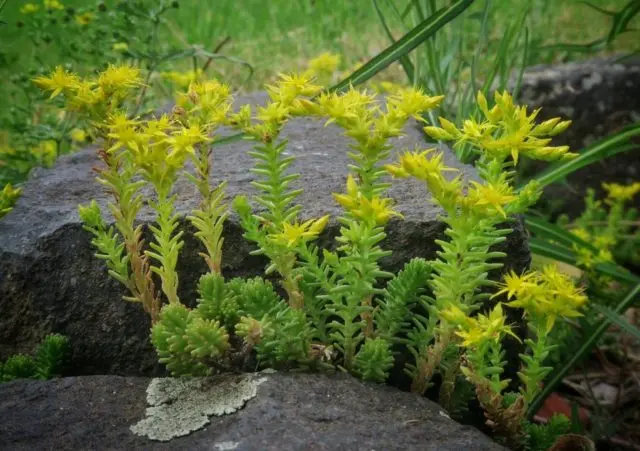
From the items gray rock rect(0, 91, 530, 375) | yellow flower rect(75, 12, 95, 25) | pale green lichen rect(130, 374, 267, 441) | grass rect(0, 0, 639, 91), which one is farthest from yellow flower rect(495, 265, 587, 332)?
grass rect(0, 0, 639, 91)

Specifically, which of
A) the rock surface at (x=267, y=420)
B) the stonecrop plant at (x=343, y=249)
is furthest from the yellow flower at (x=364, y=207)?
the rock surface at (x=267, y=420)

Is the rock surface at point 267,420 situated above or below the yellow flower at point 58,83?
below

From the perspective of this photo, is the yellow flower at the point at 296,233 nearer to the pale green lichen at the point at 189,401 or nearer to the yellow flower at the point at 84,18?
the pale green lichen at the point at 189,401

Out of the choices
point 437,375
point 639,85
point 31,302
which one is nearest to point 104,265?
point 31,302

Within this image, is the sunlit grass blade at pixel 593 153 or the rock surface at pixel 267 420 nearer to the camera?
the rock surface at pixel 267 420

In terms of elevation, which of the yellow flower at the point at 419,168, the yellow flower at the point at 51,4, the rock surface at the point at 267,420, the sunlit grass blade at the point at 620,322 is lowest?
the rock surface at the point at 267,420

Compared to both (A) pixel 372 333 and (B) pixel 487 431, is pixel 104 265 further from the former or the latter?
(B) pixel 487 431

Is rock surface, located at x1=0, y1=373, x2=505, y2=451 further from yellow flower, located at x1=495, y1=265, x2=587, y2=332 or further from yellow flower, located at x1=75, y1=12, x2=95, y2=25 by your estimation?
yellow flower, located at x1=75, y1=12, x2=95, y2=25
